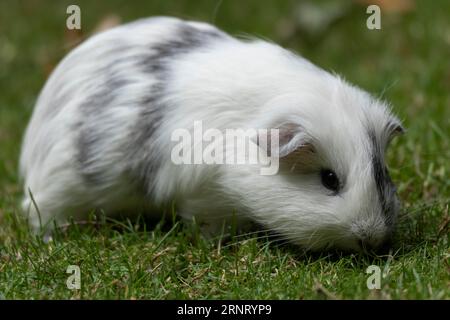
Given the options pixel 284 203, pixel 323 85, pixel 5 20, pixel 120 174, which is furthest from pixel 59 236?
pixel 5 20

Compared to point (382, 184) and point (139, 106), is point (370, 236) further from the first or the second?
point (139, 106)

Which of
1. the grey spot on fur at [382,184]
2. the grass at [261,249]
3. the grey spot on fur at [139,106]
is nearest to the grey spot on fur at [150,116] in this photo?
the grey spot on fur at [139,106]

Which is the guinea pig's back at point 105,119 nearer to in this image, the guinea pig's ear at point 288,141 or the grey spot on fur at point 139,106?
the grey spot on fur at point 139,106

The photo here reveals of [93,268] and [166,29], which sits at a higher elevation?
[166,29]

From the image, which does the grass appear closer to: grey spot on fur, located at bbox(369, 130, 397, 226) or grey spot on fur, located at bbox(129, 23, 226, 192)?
grey spot on fur, located at bbox(369, 130, 397, 226)

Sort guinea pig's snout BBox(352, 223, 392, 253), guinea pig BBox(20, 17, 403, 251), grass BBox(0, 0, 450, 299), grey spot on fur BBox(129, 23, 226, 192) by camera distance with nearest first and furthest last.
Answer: grass BBox(0, 0, 450, 299)
guinea pig's snout BBox(352, 223, 392, 253)
guinea pig BBox(20, 17, 403, 251)
grey spot on fur BBox(129, 23, 226, 192)

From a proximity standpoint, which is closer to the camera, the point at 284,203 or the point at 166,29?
the point at 284,203

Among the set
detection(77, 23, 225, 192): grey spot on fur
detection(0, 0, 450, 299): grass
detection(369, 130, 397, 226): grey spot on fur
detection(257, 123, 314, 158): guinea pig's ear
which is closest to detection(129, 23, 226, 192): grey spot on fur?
detection(77, 23, 225, 192): grey spot on fur

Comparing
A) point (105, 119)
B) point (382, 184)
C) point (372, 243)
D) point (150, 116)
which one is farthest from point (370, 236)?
point (105, 119)
